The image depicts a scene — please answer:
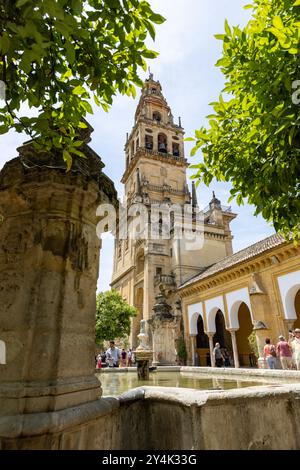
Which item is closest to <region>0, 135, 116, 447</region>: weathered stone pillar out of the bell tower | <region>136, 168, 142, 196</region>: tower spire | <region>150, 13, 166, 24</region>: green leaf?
<region>150, 13, 166, 24</region>: green leaf

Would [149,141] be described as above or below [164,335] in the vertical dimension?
above

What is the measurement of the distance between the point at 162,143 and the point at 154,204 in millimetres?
10473

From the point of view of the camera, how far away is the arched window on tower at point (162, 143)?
37378 millimetres

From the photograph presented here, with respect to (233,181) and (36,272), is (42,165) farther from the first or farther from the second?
(233,181)

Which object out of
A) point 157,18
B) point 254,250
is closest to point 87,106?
point 157,18

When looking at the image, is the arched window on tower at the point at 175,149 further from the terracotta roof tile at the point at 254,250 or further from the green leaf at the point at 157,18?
A: the green leaf at the point at 157,18

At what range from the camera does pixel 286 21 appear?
11.9ft

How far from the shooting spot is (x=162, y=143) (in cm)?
3809

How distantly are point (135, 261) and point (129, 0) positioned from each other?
2943 cm

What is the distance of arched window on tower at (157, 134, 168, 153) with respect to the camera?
123 feet

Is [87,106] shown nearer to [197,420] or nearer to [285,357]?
[197,420]

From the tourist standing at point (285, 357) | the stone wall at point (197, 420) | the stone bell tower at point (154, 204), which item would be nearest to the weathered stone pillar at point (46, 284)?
the stone wall at point (197, 420)

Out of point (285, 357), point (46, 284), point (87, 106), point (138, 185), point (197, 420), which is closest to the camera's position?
point (46, 284)

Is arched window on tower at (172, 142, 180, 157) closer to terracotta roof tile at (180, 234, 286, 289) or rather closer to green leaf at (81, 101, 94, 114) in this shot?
terracotta roof tile at (180, 234, 286, 289)
